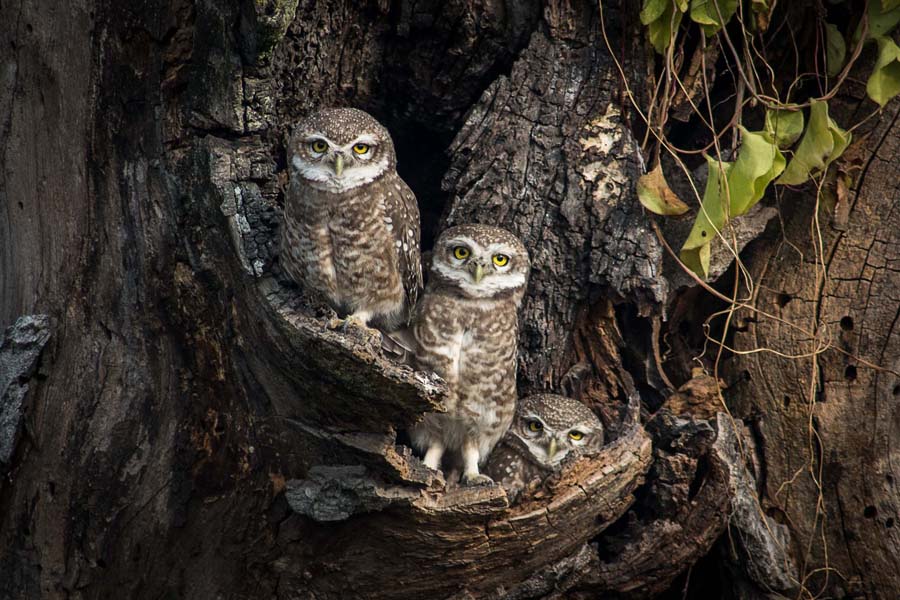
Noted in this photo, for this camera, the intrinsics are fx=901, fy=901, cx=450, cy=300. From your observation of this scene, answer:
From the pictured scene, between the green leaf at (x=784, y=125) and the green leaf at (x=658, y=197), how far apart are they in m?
0.44

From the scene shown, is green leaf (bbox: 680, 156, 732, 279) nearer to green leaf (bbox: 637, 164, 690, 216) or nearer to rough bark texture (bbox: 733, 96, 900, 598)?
green leaf (bbox: 637, 164, 690, 216)

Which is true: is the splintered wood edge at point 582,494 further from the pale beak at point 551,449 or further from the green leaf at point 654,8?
the green leaf at point 654,8

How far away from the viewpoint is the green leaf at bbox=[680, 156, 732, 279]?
2895 mm

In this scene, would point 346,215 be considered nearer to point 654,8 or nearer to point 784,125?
point 654,8

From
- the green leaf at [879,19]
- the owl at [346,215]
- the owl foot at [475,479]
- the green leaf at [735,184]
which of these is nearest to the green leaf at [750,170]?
the green leaf at [735,184]

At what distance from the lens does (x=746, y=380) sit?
3.30m


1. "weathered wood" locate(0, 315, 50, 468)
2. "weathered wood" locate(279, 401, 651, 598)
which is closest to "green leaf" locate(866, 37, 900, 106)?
"weathered wood" locate(279, 401, 651, 598)

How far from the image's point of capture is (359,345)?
2.33 m

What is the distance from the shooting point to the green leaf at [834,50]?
311 cm

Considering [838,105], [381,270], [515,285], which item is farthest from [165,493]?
[838,105]

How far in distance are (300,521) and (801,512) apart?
178 cm

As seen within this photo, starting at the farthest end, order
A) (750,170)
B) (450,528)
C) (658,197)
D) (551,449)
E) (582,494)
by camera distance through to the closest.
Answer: (551,449) < (658,197) < (750,170) < (582,494) < (450,528)

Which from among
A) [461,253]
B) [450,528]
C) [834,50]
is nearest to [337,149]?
[461,253]

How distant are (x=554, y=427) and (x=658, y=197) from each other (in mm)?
846
